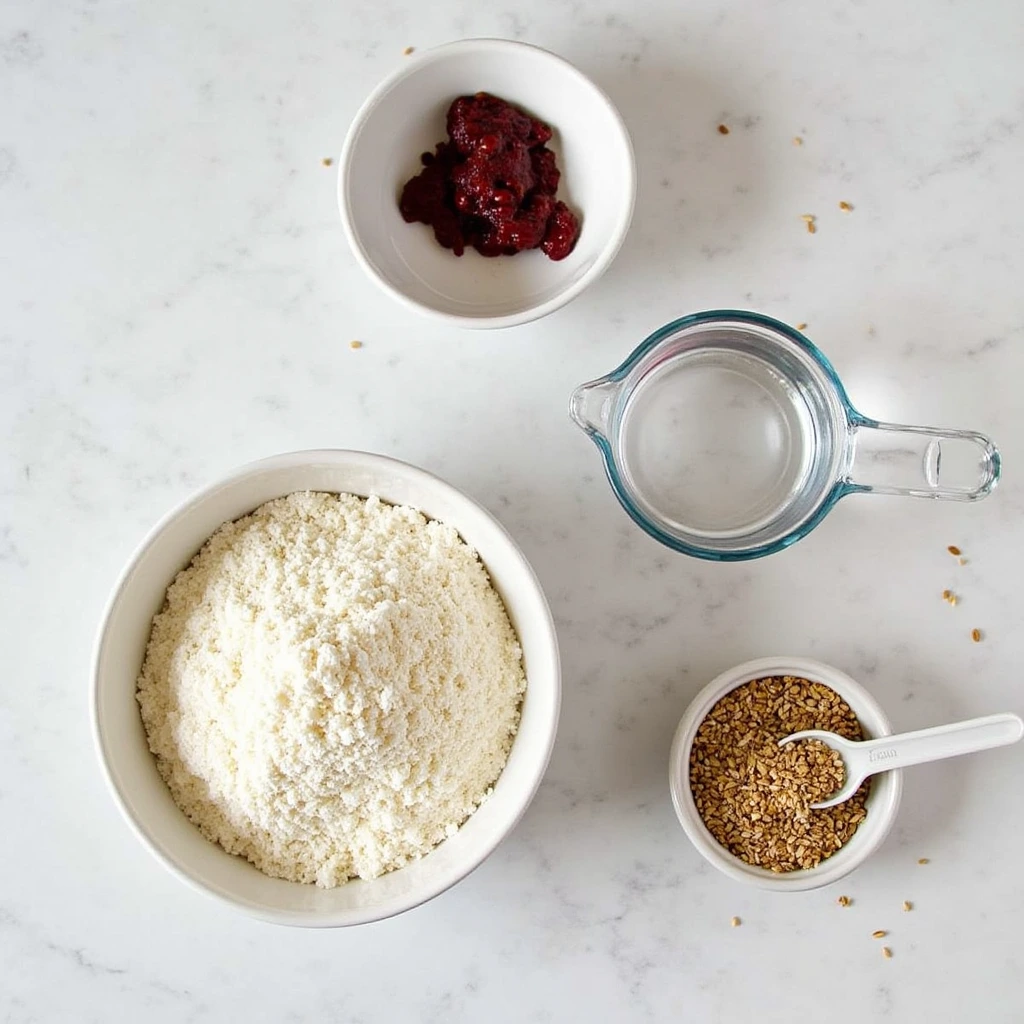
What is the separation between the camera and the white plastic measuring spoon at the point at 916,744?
1549mm

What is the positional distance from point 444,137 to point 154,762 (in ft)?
3.67

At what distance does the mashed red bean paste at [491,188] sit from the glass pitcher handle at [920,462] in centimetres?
58

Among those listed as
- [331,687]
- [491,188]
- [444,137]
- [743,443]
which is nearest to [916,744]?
[743,443]

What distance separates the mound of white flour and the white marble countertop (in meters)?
0.22

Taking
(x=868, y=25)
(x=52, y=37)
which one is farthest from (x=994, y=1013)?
(x=52, y=37)

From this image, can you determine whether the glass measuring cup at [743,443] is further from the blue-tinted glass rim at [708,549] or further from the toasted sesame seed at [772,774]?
the toasted sesame seed at [772,774]

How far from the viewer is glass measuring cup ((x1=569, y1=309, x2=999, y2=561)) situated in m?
1.50

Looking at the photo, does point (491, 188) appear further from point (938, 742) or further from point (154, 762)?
point (938, 742)

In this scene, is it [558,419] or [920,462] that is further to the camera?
[558,419]

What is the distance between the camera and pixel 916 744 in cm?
155

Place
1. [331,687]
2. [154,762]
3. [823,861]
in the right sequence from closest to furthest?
[331,687] < [154,762] < [823,861]

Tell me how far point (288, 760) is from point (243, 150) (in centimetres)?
103

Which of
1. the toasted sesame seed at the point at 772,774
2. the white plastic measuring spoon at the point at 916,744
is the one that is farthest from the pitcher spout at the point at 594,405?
the white plastic measuring spoon at the point at 916,744

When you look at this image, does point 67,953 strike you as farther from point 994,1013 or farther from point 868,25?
point 868,25
